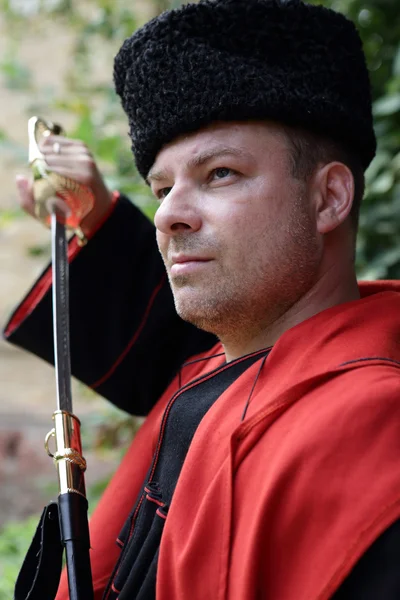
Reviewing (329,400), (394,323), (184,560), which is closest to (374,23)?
(394,323)

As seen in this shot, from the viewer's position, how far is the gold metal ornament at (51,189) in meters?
1.72

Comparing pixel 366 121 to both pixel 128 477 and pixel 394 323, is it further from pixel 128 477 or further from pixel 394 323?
pixel 128 477

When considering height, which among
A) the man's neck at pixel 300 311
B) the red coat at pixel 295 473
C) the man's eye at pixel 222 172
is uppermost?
the man's eye at pixel 222 172

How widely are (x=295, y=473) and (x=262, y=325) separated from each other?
1.22 ft

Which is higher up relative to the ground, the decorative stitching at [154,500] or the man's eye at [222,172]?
the man's eye at [222,172]

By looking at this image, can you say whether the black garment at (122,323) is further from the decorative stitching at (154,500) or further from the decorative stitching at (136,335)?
the decorative stitching at (154,500)

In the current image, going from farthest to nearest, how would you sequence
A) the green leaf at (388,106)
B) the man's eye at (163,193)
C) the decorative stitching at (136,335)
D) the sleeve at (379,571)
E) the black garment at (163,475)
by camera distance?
1. the green leaf at (388,106)
2. the decorative stitching at (136,335)
3. the man's eye at (163,193)
4. the black garment at (163,475)
5. the sleeve at (379,571)

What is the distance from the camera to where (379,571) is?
0.97 m

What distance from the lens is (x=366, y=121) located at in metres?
1.40

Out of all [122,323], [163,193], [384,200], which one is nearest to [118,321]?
[122,323]

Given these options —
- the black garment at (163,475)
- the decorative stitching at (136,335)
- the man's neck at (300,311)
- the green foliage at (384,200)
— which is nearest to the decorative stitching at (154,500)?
the black garment at (163,475)

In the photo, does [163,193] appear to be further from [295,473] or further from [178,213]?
[295,473]

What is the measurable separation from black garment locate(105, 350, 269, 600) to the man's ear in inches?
10.0

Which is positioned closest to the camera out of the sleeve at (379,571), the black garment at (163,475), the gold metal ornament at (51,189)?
the sleeve at (379,571)
